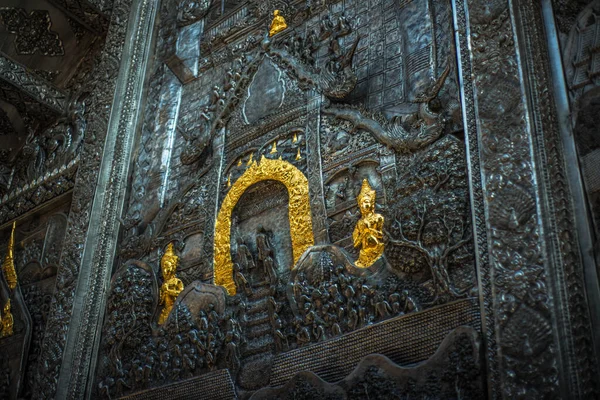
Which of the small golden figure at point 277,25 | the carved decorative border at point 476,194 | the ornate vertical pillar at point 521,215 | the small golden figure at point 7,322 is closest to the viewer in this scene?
the ornate vertical pillar at point 521,215

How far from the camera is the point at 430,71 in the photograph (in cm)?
656

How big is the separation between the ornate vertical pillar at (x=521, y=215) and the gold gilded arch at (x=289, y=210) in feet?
5.36

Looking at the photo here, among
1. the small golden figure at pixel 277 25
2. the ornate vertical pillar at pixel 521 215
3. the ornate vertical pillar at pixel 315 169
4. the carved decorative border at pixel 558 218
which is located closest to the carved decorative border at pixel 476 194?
the ornate vertical pillar at pixel 521 215

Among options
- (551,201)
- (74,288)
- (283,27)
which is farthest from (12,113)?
(551,201)

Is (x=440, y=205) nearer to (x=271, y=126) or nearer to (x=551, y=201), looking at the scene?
(x=551, y=201)

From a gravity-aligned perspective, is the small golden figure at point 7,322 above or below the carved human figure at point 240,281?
above

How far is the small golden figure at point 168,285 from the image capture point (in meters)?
7.28

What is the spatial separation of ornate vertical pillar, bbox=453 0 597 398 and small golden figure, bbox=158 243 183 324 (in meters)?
3.11

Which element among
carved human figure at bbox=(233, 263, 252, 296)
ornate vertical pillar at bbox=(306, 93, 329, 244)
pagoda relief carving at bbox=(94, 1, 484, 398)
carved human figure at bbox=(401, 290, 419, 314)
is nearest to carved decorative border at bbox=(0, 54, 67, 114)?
pagoda relief carving at bbox=(94, 1, 484, 398)

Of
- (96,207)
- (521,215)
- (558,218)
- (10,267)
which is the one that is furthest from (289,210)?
(10,267)

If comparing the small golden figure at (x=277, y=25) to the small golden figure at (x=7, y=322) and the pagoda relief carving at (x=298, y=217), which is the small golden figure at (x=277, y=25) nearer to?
the pagoda relief carving at (x=298, y=217)

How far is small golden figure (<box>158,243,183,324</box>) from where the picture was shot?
7.28 meters

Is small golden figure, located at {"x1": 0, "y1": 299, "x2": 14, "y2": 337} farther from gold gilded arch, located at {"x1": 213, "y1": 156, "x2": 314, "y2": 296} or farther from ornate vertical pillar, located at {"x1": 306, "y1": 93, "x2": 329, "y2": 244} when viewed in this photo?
ornate vertical pillar, located at {"x1": 306, "y1": 93, "x2": 329, "y2": 244}

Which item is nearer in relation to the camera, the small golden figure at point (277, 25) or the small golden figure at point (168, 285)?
the small golden figure at point (168, 285)
